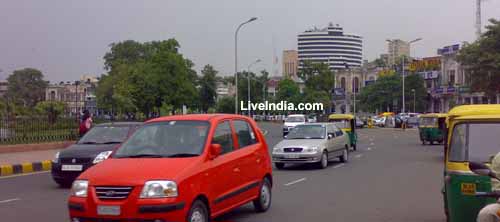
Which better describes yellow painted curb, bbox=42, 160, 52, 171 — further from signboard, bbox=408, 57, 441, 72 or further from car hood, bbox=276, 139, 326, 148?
signboard, bbox=408, 57, 441, 72

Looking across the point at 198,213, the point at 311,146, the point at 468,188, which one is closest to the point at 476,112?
the point at 468,188

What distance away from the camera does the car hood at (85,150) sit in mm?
15023

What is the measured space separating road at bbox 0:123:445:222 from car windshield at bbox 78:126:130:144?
1.45m

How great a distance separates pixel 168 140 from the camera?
912cm

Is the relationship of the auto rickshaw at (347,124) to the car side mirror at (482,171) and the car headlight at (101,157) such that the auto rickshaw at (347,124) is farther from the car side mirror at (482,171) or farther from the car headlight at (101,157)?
the car side mirror at (482,171)

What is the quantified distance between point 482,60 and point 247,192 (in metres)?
30.2

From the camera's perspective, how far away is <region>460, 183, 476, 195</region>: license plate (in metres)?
7.28

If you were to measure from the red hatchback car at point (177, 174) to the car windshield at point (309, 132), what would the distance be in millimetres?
10585

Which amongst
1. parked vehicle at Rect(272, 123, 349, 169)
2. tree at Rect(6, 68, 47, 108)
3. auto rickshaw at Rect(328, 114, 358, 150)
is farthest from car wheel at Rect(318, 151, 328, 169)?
tree at Rect(6, 68, 47, 108)

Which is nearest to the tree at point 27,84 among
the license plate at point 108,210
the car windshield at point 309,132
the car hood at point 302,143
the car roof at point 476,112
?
the car windshield at point 309,132

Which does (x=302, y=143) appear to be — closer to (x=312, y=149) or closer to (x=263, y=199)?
(x=312, y=149)

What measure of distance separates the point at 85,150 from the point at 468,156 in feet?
32.7

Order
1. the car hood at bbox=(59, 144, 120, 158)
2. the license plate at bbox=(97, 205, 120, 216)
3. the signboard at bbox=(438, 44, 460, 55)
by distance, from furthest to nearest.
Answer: the signboard at bbox=(438, 44, 460, 55), the car hood at bbox=(59, 144, 120, 158), the license plate at bbox=(97, 205, 120, 216)

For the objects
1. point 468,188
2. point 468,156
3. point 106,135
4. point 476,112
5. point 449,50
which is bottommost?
point 468,188
